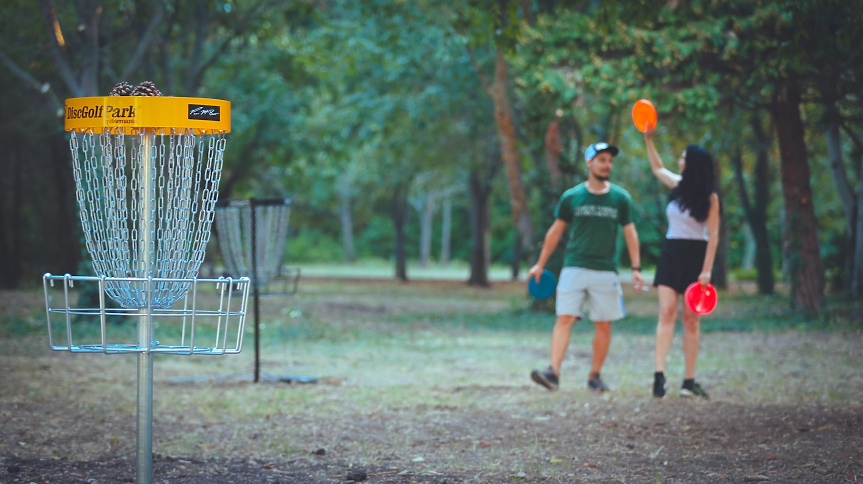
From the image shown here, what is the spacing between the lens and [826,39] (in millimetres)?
7719

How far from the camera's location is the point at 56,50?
12.9 meters

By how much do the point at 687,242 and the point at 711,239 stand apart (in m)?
0.26

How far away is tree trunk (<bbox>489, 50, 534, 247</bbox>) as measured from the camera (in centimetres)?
1612

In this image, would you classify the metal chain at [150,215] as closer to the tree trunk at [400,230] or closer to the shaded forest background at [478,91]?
the shaded forest background at [478,91]

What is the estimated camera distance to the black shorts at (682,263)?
7574 mm

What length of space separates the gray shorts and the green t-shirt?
70 millimetres

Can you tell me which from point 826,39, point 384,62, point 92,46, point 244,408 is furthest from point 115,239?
point 384,62

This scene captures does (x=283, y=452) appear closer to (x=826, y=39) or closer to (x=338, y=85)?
(x=826, y=39)

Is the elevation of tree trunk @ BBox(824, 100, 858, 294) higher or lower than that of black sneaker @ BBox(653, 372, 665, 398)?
higher

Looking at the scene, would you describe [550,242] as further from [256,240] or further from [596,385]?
[256,240]

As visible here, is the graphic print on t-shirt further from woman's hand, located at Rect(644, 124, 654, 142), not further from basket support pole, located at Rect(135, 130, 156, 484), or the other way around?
basket support pole, located at Rect(135, 130, 156, 484)

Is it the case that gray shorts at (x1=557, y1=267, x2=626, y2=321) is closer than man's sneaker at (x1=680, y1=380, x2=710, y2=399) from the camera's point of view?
No

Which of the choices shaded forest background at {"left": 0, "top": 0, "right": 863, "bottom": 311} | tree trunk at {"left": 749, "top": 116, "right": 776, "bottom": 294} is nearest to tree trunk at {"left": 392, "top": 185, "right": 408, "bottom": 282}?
shaded forest background at {"left": 0, "top": 0, "right": 863, "bottom": 311}

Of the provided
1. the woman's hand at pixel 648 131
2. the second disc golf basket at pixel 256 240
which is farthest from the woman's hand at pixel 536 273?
the second disc golf basket at pixel 256 240
